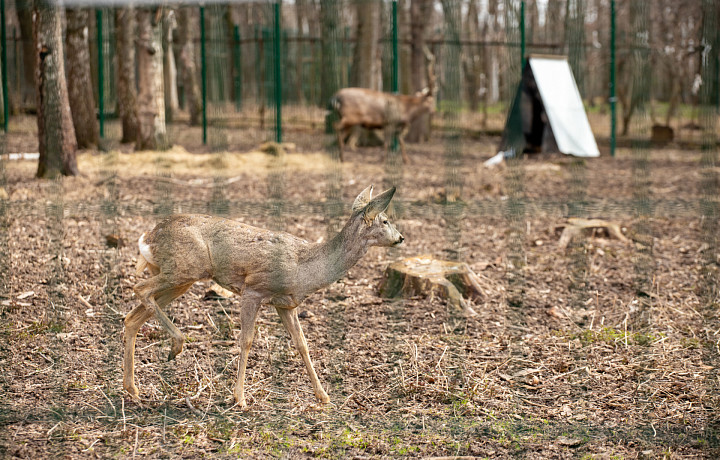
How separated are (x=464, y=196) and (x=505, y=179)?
4.47ft

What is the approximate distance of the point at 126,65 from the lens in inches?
462

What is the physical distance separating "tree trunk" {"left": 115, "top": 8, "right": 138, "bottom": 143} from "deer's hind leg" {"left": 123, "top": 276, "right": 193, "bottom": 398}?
873cm

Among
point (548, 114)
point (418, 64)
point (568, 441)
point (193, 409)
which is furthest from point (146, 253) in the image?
point (418, 64)

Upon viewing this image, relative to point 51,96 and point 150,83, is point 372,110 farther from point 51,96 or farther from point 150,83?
point 51,96

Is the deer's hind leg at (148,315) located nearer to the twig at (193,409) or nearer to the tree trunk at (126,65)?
the twig at (193,409)

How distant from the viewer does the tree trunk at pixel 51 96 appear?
26.5 ft

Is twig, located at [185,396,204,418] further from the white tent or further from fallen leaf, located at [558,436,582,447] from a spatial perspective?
the white tent

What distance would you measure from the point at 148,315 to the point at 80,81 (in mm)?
8432

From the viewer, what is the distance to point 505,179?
9.87 meters

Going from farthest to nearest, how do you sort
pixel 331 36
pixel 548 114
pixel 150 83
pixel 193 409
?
pixel 331 36 → pixel 548 114 → pixel 150 83 → pixel 193 409

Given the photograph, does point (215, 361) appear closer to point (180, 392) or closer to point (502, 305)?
point (180, 392)

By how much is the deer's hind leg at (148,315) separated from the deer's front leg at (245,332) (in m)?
0.25

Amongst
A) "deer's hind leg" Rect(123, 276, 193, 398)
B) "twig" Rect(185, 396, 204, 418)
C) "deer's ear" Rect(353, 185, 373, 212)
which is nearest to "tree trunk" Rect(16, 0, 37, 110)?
"deer's hind leg" Rect(123, 276, 193, 398)

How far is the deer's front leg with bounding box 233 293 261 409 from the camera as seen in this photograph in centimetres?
337
